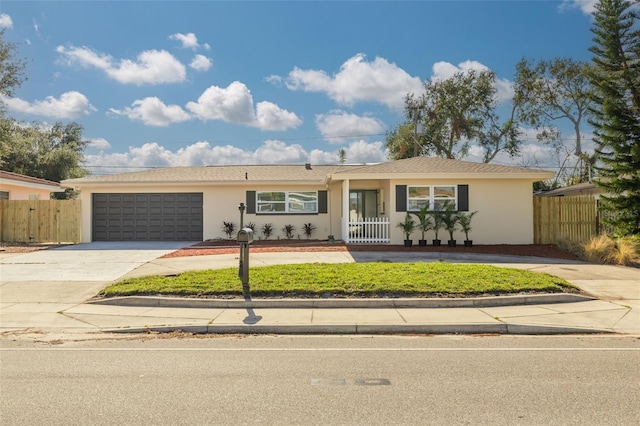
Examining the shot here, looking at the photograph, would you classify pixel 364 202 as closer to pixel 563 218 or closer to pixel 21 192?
pixel 563 218

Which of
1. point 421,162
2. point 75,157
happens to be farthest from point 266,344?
point 75,157

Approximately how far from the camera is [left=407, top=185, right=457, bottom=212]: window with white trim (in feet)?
58.8

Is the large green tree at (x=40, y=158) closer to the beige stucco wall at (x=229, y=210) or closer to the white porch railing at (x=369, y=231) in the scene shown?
the beige stucco wall at (x=229, y=210)

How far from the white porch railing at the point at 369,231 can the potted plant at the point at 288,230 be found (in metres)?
3.43

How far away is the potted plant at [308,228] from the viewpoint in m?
20.8

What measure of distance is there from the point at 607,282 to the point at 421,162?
31.2 ft

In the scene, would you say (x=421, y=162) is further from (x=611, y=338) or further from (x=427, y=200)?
(x=611, y=338)

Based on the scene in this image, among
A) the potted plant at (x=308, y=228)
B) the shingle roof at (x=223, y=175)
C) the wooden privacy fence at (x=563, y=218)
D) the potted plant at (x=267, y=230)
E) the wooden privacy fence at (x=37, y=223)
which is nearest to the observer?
the wooden privacy fence at (x=563, y=218)

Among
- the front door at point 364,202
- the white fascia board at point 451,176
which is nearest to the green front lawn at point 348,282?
the white fascia board at point 451,176

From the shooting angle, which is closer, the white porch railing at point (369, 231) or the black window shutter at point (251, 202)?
the white porch railing at point (369, 231)

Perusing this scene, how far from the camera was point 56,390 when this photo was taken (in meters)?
4.59

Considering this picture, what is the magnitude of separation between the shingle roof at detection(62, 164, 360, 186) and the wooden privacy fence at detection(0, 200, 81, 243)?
1408 mm

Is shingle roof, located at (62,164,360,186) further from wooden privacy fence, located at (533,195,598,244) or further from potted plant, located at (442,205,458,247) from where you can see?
wooden privacy fence, located at (533,195,598,244)

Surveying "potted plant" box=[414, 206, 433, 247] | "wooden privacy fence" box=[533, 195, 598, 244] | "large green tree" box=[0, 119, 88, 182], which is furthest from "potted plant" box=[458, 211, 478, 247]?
"large green tree" box=[0, 119, 88, 182]
